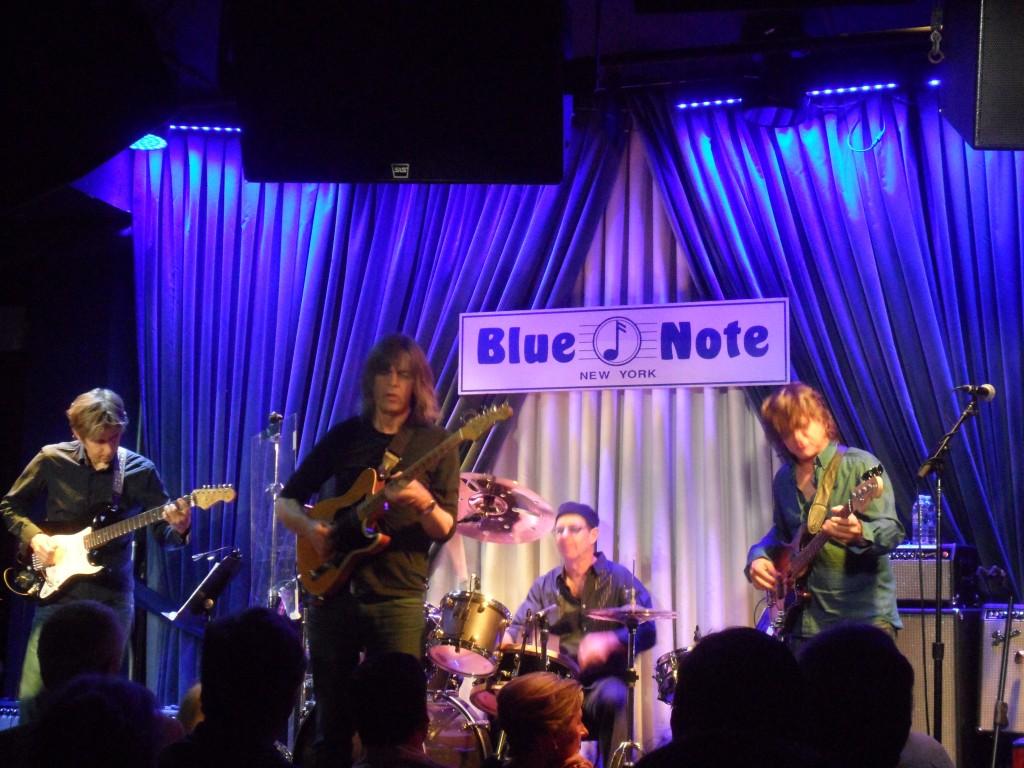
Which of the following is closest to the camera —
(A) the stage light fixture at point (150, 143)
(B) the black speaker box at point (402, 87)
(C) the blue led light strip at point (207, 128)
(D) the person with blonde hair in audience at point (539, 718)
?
(D) the person with blonde hair in audience at point (539, 718)

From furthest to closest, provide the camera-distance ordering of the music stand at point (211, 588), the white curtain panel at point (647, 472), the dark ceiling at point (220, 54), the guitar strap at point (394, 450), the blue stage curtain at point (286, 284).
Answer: the blue stage curtain at point (286, 284) < the white curtain panel at point (647, 472) < the music stand at point (211, 588) < the dark ceiling at point (220, 54) < the guitar strap at point (394, 450)

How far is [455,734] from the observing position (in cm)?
561

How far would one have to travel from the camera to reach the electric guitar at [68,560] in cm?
592

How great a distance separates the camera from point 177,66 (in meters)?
7.27

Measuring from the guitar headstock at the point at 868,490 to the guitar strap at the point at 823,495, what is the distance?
0.16 meters

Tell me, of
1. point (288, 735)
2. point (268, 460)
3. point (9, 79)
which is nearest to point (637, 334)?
point (268, 460)

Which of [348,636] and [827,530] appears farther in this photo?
[827,530]

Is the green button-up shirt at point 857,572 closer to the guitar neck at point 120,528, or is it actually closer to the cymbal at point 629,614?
the cymbal at point 629,614

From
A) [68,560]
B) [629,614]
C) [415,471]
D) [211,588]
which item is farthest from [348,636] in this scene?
[68,560]

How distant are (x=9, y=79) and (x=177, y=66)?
1.70 meters

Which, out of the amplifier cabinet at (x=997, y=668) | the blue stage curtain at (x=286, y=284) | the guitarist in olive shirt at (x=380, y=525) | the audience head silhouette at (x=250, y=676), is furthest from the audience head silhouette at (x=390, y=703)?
the blue stage curtain at (x=286, y=284)

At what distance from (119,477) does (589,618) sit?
273 cm

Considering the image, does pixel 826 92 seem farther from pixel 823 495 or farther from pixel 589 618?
pixel 589 618

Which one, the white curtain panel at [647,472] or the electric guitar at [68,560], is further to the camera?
the white curtain panel at [647,472]
